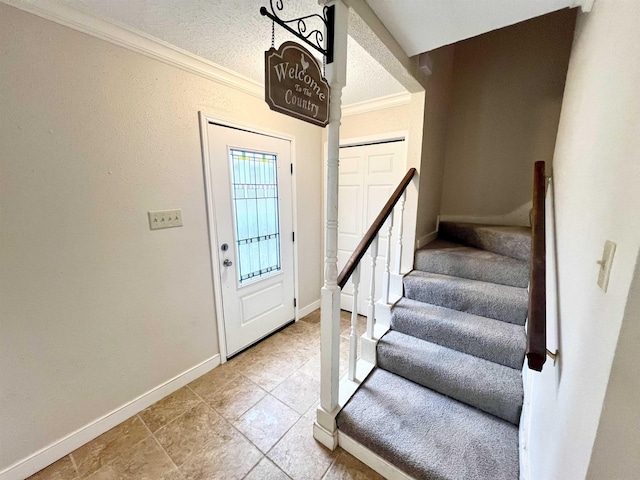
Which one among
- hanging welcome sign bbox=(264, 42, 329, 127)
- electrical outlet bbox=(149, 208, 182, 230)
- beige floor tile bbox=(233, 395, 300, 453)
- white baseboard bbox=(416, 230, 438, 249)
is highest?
hanging welcome sign bbox=(264, 42, 329, 127)

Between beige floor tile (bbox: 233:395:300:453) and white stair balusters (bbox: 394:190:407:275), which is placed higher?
white stair balusters (bbox: 394:190:407:275)

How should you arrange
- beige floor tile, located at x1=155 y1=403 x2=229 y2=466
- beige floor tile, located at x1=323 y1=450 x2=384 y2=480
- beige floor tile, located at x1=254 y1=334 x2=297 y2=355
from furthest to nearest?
beige floor tile, located at x1=254 y1=334 x2=297 y2=355 < beige floor tile, located at x1=155 y1=403 x2=229 y2=466 < beige floor tile, located at x1=323 y1=450 x2=384 y2=480

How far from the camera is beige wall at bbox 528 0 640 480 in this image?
0.45 metres

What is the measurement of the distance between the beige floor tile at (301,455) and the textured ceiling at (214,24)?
229 centimetres

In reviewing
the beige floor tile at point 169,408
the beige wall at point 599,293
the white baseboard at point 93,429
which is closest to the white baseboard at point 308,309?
the white baseboard at point 93,429

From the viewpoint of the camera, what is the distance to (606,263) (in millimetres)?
544

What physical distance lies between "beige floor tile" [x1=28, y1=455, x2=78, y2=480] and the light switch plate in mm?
2300

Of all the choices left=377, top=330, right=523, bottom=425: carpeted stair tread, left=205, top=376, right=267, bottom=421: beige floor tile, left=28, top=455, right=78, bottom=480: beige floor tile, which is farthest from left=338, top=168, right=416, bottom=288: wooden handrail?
left=28, top=455, right=78, bottom=480: beige floor tile

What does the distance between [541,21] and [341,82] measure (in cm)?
245

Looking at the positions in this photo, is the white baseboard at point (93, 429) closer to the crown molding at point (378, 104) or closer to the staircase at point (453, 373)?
the staircase at point (453, 373)

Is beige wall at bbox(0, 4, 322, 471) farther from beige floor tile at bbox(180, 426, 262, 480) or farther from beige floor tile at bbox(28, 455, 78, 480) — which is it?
beige floor tile at bbox(180, 426, 262, 480)

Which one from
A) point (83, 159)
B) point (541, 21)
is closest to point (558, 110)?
point (541, 21)

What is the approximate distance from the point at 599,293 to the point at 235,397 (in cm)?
197

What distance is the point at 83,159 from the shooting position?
1.32 m
